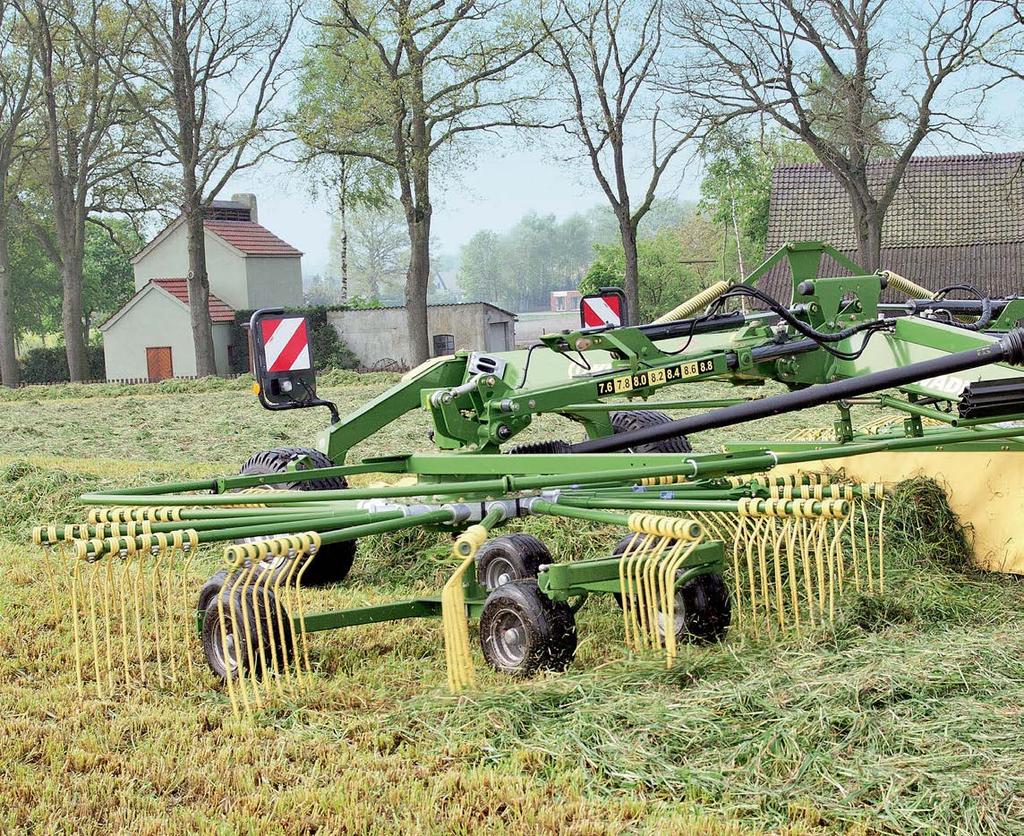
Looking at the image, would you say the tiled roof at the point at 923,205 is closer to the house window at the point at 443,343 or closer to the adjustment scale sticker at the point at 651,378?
the house window at the point at 443,343

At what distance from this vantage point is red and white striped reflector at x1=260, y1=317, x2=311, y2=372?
7422 millimetres

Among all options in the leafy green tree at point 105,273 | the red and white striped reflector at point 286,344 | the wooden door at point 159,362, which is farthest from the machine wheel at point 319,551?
the leafy green tree at point 105,273

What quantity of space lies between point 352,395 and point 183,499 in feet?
56.5

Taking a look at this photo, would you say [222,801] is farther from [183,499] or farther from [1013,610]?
[1013,610]

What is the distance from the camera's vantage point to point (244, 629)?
16.4ft

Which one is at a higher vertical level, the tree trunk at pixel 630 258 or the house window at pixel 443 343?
the tree trunk at pixel 630 258

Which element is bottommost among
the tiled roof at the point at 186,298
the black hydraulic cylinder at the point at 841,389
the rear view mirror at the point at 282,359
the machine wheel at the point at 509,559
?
the machine wheel at the point at 509,559

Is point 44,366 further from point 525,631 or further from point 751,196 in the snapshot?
point 525,631

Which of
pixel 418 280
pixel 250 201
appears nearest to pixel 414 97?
pixel 418 280

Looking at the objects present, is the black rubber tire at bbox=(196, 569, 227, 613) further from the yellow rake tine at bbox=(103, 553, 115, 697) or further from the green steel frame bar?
the yellow rake tine at bbox=(103, 553, 115, 697)

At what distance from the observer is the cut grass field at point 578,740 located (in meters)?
3.70

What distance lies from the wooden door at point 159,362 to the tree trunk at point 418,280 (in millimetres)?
17762

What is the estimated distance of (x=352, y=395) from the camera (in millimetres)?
22938

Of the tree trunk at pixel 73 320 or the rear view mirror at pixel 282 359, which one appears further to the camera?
the tree trunk at pixel 73 320
